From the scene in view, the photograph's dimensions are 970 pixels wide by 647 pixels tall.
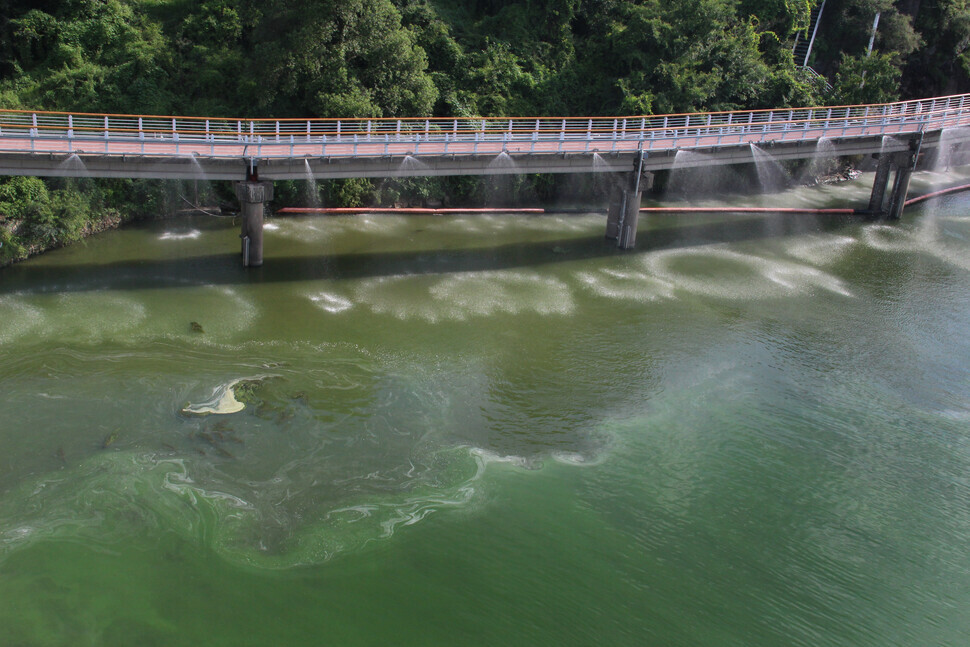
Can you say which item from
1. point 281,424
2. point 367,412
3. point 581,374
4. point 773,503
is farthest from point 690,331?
point 281,424

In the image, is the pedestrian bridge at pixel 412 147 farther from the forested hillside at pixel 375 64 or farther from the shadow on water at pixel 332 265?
the forested hillside at pixel 375 64

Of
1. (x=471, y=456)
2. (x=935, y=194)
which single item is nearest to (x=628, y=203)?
(x=471, y=456)

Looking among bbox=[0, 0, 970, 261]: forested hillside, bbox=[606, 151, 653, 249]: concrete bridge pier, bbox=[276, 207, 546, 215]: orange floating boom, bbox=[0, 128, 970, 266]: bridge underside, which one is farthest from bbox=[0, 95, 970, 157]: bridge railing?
bbox=[276, 207, 546, 215]: orange floating boom

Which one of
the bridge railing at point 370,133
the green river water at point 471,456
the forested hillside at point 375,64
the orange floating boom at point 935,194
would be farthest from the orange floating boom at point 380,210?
the orange floating boom at point 935,194

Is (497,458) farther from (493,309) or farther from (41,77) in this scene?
(41,77)

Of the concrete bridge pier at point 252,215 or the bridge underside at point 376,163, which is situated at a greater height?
the bridge underside at point 376,163

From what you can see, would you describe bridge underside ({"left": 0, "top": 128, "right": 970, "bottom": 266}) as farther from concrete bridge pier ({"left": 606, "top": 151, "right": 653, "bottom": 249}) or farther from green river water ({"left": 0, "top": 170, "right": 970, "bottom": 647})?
green river water ({"left": 0, "top": 170, "right": 970, "bottom": 647})

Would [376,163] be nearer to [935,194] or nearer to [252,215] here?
[252,215]
